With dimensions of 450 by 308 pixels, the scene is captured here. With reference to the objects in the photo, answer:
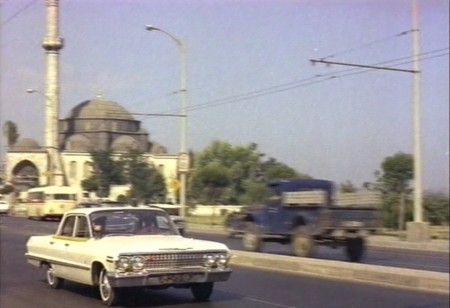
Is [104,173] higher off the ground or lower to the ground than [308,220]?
higher

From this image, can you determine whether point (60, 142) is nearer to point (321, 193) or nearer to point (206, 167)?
point (206, 167)

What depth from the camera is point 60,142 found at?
58906mm

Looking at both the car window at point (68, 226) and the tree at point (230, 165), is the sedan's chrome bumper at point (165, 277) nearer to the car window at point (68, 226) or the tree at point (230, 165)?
the car window at point (68, 226)

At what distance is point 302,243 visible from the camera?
1997 cm

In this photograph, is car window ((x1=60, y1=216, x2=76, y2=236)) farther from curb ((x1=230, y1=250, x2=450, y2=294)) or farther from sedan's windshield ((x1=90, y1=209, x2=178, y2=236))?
curb ((x1=230, y1=250, x2=450, y2=294))

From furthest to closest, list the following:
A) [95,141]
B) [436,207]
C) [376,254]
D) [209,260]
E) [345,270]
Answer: [95,141], [376,254], [345,270], [209,260], [436,207]

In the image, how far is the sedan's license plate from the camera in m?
11.0

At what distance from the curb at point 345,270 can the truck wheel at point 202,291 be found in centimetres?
213

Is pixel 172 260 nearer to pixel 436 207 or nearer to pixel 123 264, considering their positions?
pixel 123 264

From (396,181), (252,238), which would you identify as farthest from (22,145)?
(396,181)

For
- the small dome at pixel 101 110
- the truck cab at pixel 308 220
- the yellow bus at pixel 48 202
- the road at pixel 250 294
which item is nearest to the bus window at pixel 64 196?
the yellow bus at pixel 48 202

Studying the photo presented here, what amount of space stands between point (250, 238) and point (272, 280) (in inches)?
307

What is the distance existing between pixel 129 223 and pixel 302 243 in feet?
27.9

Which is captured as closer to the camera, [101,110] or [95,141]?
[101,110]
